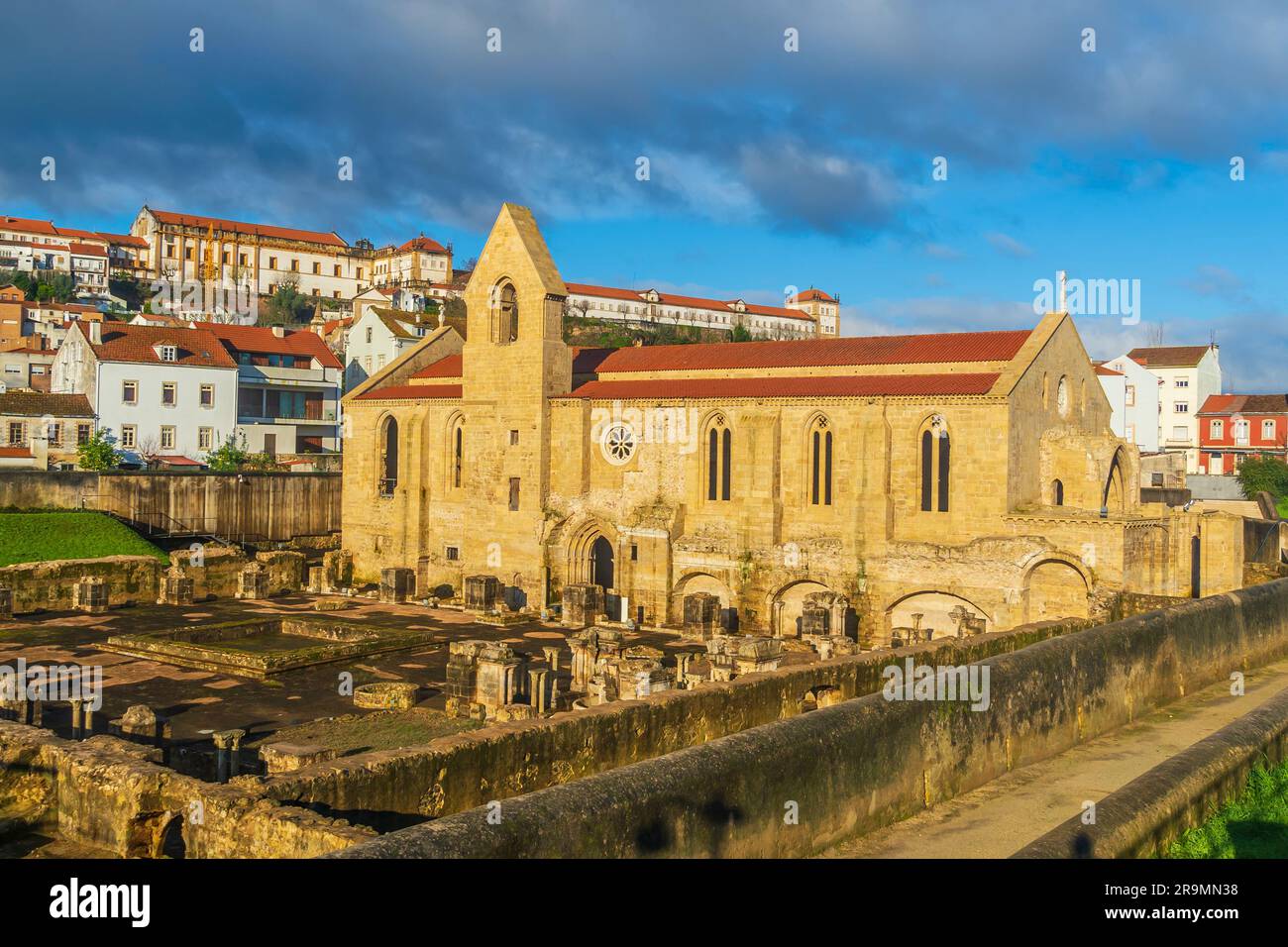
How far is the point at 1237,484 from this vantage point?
69250 mm

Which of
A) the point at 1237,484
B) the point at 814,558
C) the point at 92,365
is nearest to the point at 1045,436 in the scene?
the point at 814,558

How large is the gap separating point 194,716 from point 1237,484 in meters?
65.0

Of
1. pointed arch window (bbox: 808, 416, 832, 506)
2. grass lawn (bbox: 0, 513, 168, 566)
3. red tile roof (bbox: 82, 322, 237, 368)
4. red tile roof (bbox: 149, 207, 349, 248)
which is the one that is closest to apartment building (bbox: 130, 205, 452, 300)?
red tile roof (bbox: 149, 207, 349, 248)

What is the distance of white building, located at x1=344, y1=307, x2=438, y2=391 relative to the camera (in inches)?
2918

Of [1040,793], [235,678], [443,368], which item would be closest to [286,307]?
[443,368]

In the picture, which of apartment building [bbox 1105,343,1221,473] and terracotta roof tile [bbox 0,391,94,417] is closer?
terracotta roof tile [bbox 0,391,94,417]

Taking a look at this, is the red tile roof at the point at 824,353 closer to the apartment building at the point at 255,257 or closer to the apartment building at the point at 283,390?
the apartment building at the point at 283,390

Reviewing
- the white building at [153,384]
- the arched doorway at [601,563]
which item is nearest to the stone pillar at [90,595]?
the arched doorway at [601,563]

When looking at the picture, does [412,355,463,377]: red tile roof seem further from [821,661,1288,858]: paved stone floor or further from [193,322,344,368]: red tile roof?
[821,661,1288,858]: paved stone floor

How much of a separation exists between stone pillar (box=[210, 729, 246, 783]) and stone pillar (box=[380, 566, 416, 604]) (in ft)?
80.3

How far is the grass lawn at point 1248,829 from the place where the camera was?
1126 cm

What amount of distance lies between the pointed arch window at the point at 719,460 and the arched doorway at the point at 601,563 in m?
5.13
